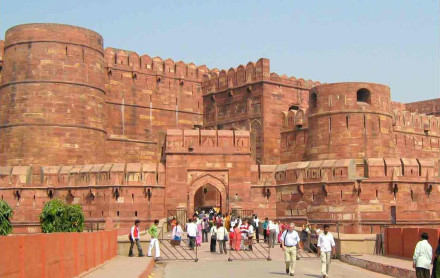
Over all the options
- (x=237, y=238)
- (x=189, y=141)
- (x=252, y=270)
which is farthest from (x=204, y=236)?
(x=252, y=270)

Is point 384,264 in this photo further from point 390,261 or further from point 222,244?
point 222,244

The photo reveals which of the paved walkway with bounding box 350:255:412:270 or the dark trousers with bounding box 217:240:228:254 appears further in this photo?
the dark trousers with bounding box 217:240:228:254

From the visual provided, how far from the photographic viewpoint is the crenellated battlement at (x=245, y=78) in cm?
2911

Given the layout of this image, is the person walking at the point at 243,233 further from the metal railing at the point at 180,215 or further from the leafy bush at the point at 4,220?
the leafy bush at the point at 4,220

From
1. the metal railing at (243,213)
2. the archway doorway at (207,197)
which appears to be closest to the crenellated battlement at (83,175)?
the metal railing at (243,213)

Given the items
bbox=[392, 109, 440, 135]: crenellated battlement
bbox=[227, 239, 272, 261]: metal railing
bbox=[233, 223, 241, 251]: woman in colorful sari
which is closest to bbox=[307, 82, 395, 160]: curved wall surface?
bbox=[392, 109, 440, 135]: crenellated battlement

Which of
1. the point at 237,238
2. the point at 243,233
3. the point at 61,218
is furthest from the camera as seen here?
the point at 61,218

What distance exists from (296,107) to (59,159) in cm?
1167

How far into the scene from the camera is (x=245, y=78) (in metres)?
29.9

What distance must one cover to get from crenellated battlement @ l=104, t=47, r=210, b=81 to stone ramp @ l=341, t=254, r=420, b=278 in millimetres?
18145

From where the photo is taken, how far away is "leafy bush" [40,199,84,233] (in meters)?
21.3

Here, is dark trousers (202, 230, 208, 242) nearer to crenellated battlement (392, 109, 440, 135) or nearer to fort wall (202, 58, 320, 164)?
fort wall (202, 58, 320, 164)

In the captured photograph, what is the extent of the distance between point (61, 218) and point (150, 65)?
11096mm

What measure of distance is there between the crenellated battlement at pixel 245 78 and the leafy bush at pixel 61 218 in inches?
440
